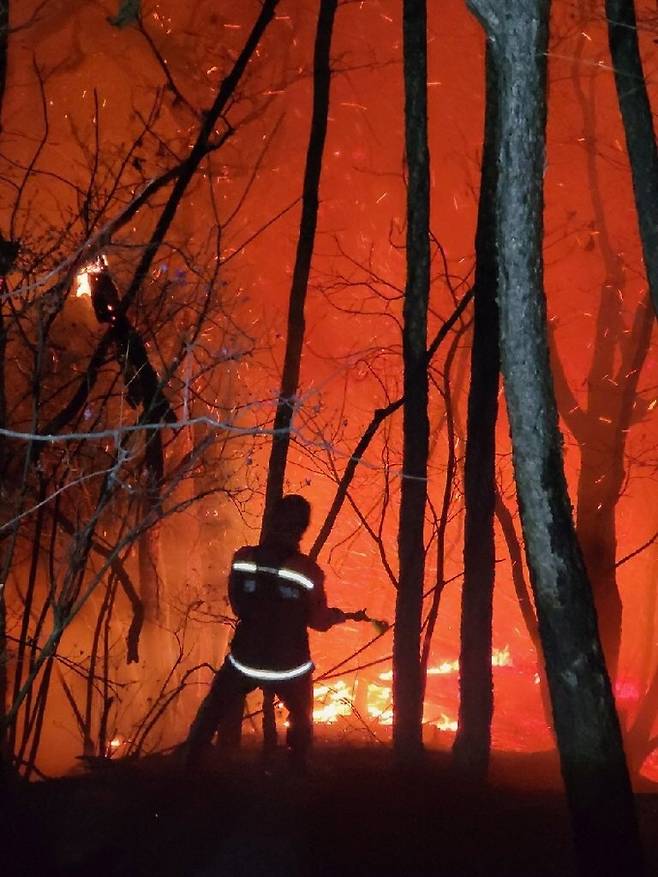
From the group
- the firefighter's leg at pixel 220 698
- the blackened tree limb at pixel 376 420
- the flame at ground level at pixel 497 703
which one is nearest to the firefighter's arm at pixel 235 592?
the firefighter's leg at pixel 220 698

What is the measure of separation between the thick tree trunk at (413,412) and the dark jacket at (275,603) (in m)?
2.78

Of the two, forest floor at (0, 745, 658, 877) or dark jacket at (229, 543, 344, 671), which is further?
dark jacket at (229, 543, 344, 671)

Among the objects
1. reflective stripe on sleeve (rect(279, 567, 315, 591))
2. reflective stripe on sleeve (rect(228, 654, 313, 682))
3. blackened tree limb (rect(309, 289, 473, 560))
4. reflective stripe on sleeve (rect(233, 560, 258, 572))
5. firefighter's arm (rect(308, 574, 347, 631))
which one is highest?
blackened tree limb (rect(309, 289, 473, 560))

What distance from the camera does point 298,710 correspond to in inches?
260

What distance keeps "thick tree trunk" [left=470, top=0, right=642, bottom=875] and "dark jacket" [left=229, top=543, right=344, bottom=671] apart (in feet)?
5.55

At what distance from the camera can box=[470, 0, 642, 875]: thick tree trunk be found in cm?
512

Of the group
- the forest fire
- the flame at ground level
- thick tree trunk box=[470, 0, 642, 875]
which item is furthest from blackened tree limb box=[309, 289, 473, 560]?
the flame at ground level

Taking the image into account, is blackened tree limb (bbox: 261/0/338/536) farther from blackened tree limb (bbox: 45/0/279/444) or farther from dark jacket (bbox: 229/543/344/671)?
dark jacket (bbox: 229/543/344/671)

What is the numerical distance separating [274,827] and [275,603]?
4.93 ft

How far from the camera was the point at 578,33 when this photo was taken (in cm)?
1468

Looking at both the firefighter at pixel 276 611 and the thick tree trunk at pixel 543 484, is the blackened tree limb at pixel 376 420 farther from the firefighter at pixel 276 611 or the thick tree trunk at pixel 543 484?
the thick tree trunk at pixel 543 484

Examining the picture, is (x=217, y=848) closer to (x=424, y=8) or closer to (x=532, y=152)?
(x=532, y=152)

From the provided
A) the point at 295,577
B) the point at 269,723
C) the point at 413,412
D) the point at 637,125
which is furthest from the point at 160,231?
the point at 269,723

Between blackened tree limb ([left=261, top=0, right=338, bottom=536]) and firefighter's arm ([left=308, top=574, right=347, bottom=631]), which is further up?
blackened tree limb ([left=261, top=0, right=338, bottom=536])
